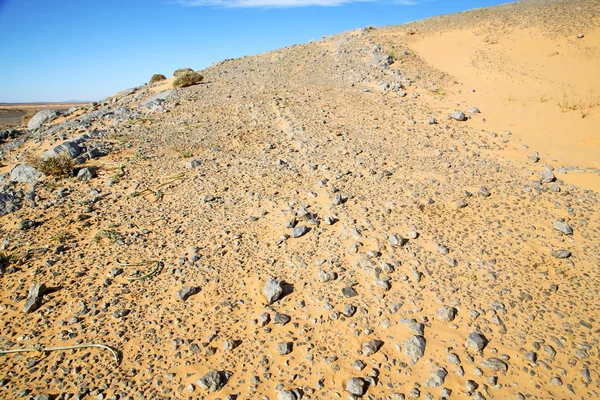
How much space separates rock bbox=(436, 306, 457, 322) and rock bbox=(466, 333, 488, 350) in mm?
211

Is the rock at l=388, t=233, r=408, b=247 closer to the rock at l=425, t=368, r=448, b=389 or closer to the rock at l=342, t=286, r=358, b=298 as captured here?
the rock at l=342, t=286, r=358, b=298

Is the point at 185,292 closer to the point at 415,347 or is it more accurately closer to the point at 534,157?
the point at 415,347

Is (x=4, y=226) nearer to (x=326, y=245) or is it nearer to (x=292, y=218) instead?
(x=292, y=218)

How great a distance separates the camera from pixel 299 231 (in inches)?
154

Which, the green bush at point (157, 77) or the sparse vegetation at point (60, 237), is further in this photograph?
the green bush at point (157, 77)

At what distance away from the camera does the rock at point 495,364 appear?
7.78ft

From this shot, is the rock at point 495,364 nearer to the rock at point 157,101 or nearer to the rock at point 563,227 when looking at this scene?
the rock at point 563,227

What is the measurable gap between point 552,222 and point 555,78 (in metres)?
10.8

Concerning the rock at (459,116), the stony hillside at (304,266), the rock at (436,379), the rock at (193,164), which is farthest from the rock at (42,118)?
the rock at (436,379)

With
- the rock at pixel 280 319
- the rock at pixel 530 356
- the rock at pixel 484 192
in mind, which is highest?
the rock at pixel 484 192

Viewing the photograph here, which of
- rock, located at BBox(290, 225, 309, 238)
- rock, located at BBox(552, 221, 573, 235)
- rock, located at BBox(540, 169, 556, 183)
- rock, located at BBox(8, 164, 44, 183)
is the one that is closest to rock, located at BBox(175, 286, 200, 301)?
rock, located at BBox(290, 225, 309, 238)

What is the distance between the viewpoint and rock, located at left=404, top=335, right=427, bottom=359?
8.25 feet

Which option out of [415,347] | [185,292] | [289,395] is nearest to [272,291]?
[185,292]

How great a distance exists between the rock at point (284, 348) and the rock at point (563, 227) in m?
3.66
